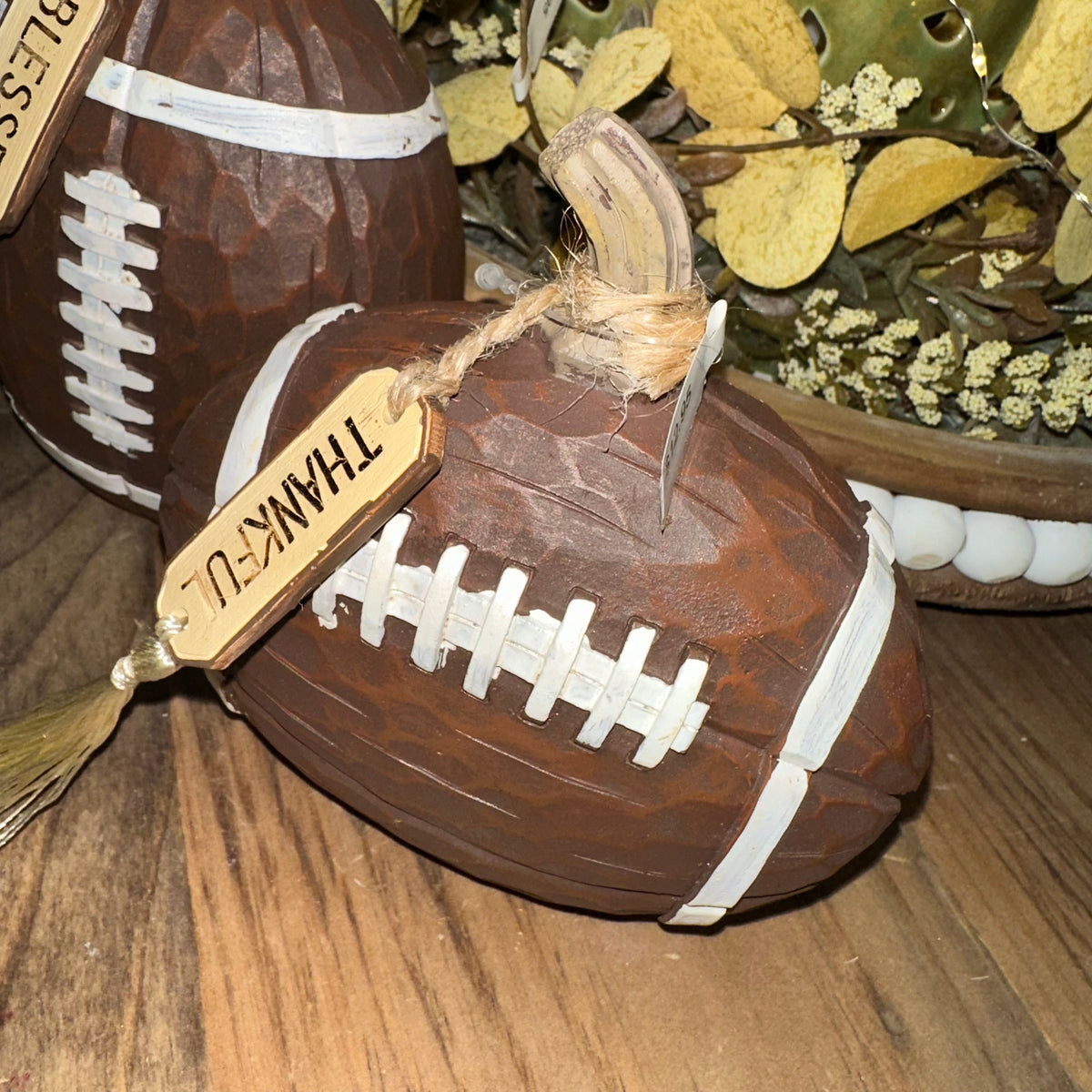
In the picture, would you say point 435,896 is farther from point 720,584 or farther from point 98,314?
point 98,314

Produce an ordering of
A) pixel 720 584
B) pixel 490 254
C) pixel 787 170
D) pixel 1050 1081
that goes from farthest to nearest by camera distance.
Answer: pixel 490 254 < pixel 787 170 < pixel 1050 1081 < pixel 720 584

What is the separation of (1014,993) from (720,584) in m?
0.42

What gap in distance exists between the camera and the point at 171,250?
3.05 ft

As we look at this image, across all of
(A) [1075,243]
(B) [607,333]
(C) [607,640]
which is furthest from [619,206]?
(A) [1075,243]

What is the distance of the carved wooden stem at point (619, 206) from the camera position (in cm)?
71

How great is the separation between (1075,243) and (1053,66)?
136 millimetres

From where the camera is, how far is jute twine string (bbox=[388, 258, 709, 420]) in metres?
0.74

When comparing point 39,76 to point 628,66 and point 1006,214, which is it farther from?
point 1006,214

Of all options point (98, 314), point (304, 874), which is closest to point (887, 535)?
point (304, 874)

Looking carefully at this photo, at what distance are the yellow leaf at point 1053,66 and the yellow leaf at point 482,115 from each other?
39 cm

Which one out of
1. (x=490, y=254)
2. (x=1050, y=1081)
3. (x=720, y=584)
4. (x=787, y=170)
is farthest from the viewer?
(x=490, y=254)

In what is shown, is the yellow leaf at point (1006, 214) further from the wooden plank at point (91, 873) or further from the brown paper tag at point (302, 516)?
the wooden plank at point (91, 873)

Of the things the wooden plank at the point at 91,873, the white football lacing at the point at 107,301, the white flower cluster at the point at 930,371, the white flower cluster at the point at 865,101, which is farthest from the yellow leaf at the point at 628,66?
the wooden plank at the point at 91,873

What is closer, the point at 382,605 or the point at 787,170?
the point at 382,605
